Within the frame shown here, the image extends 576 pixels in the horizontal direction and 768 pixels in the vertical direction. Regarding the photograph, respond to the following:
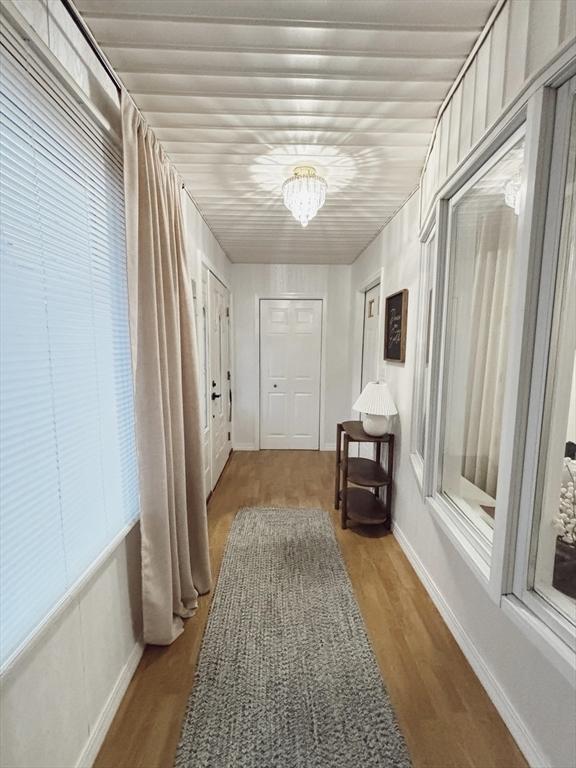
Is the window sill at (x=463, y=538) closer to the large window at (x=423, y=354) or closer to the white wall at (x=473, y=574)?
the white wall at (x=473, y=574)

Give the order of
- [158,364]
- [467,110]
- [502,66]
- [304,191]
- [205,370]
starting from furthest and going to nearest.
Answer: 1. [205,370]
2. [304,191]
3. [158,364]
4. [467,110]
5. [502,66]

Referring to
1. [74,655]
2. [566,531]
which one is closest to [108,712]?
[74,655]

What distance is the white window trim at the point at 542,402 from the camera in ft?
2.91

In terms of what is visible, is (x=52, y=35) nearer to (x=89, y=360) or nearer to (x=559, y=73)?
(x=89, y=360)

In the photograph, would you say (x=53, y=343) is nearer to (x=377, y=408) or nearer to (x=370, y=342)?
(x=377, y=408)

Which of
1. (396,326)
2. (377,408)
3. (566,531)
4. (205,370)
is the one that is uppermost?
(396,326)

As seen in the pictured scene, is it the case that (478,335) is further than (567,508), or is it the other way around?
(478,335)

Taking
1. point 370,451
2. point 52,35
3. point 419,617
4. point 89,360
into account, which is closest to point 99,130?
point 52,35

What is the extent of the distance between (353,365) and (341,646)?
2.99 meters

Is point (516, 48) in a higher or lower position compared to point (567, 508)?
higher

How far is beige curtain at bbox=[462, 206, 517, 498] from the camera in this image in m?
1.33

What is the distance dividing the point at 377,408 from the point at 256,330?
224 centimetres

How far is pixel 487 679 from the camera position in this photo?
1.31 meters

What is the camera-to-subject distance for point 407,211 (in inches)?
90.7
